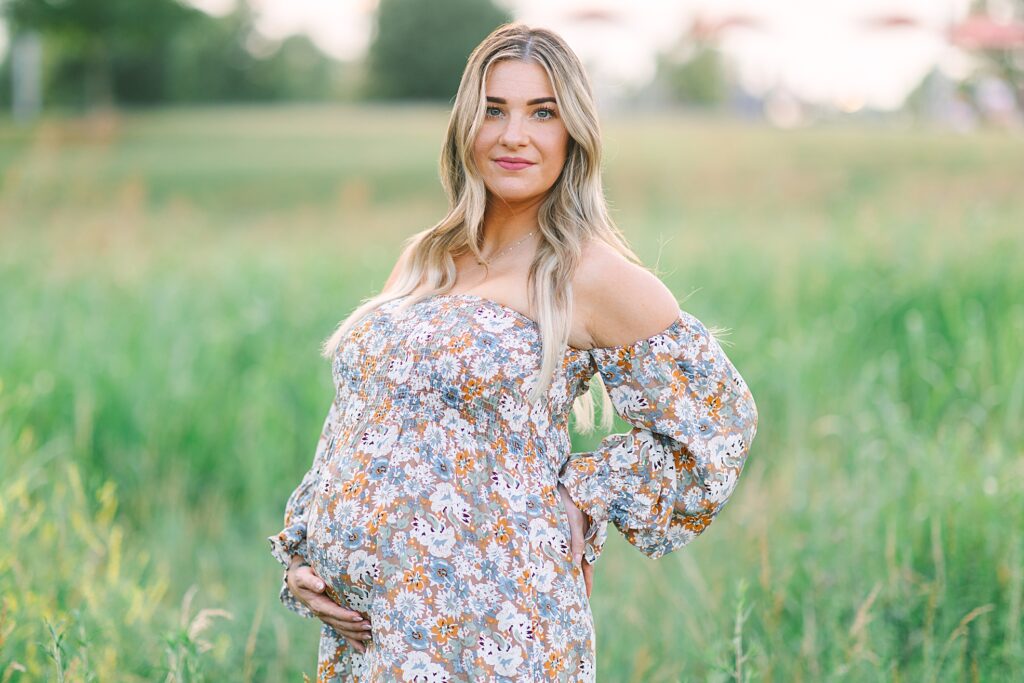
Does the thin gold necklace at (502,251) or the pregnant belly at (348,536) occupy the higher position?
the thin gold necklace at (502,251)

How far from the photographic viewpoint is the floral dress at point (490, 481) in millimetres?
2207

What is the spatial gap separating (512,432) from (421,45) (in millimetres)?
42470

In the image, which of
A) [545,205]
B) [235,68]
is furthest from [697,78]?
[545,205]

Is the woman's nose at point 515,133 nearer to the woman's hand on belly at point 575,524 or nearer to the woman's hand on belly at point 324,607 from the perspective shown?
the woman's hand on belly at point 575,524

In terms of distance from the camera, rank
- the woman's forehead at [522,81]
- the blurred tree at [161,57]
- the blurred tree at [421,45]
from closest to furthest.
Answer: the woman's forehead at [522,81] → the blurred tree at [161,57] → the blurred tree at [421,45]

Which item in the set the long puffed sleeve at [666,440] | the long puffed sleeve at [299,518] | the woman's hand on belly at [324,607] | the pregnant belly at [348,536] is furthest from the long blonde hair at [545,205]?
the woman's hand on belly at [324,607]

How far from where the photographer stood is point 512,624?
220cm

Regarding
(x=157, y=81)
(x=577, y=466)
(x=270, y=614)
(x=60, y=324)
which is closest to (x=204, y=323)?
(x=60, y=324)

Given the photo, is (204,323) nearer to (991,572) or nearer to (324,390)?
(324,390)

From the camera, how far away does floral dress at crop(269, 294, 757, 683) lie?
2.21 metres

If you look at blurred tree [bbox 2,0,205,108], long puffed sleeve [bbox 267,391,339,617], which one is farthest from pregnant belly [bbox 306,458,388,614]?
blurred tree [bbox 2,0,205,108]

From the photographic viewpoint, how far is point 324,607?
2357 mm

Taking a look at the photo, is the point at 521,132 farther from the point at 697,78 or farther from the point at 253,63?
the point at 253,63

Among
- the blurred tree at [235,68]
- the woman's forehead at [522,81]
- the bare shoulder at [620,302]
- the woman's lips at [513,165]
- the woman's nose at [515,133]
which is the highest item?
the woman's forehead at [522,81]
